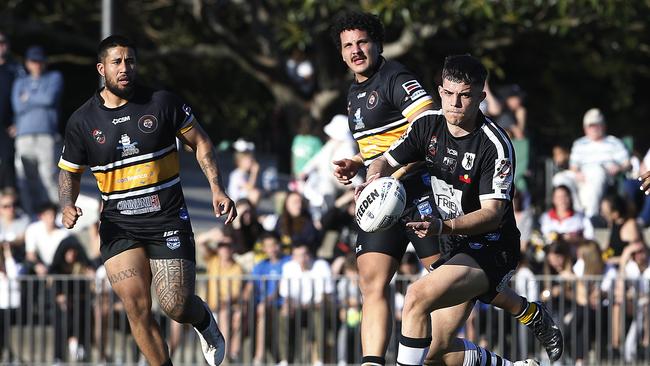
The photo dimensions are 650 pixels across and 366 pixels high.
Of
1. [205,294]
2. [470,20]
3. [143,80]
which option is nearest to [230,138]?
[143,80]

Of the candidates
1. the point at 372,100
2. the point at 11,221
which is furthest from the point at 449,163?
the point at 11,221

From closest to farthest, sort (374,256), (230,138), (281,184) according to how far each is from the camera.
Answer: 1. (374,256)
2. (281,184)
3. (230,138)

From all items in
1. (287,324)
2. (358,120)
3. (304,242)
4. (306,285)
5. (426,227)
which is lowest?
(287,324)

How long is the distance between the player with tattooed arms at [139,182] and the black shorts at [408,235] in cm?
98

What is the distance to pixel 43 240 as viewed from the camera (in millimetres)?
16641

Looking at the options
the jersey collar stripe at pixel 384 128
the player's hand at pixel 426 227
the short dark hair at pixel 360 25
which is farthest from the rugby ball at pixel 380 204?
the short dark hair at pixel 360 25

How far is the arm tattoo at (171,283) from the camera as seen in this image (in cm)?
1021

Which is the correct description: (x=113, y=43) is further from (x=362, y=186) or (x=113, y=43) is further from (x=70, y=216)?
(x=362, y=186)

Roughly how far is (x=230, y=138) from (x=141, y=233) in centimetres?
1723

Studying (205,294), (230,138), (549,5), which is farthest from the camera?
(230,138)

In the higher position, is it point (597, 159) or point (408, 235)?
point (597, 159)

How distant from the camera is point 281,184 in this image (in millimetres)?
22359

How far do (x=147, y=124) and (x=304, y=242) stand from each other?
21.4 ft

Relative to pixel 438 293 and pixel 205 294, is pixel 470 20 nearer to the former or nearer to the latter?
pixel 205 294
